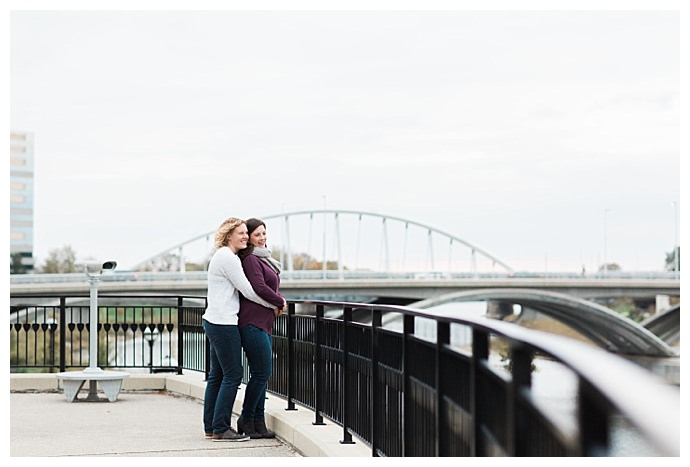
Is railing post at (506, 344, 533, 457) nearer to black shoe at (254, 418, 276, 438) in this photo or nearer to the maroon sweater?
the maroon sweater

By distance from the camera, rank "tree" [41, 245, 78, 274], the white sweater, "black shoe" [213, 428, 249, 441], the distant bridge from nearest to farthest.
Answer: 1. the white sweater
2. "black shoe" [213, 428, 249, 441]
3. the distant bridge
4. "tree" [41, 245, 78, 274]

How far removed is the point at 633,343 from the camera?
66938 millimetres

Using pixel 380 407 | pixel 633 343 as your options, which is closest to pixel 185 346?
pixel 380 407

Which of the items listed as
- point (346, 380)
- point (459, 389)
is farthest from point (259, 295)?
point (459, 389)

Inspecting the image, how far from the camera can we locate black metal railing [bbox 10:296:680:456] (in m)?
2.60

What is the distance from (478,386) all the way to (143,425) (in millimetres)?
6088

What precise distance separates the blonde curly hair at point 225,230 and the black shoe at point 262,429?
153 centimetres

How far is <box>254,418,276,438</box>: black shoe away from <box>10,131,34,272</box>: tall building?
149218 millimetres

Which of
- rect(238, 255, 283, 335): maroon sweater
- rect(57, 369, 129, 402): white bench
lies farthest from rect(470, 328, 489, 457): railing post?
rect(57, 369, 129, 402): white bench

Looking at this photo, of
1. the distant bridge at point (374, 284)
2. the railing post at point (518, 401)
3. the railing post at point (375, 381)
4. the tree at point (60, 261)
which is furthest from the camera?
the tree at point (60, 261)

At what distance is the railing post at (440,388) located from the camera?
17.1 ft

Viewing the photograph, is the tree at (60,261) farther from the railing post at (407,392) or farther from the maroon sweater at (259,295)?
the railing post at (407,392)

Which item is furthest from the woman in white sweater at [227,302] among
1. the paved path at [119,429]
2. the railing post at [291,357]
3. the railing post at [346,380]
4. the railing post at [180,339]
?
the railing post at [180,339]

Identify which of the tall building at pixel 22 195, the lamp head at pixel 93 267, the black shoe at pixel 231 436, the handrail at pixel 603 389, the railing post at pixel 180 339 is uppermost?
the tall building at pixel 22 195
